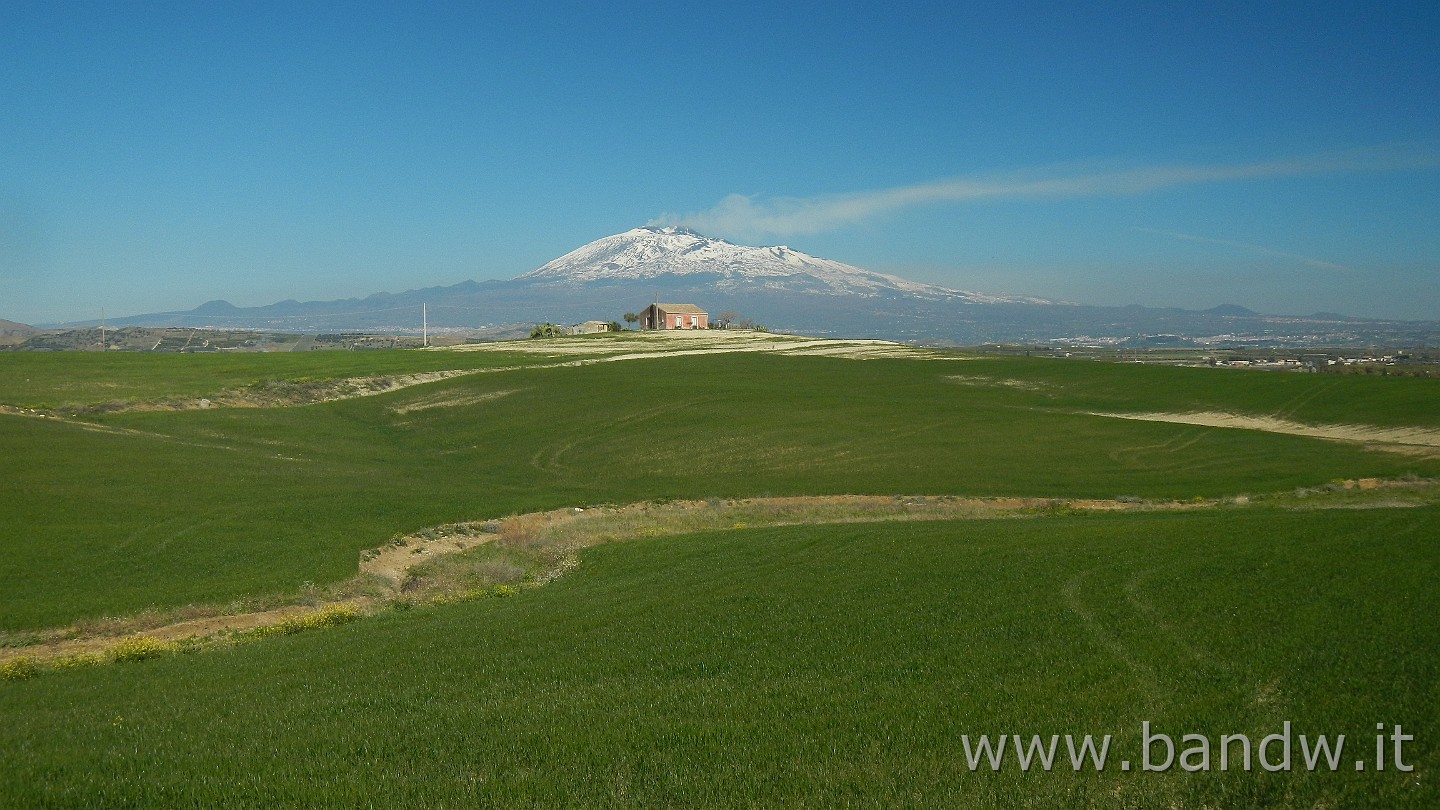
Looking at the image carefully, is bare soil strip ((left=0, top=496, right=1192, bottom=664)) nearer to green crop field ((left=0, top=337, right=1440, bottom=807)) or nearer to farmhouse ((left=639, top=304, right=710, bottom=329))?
green crop field ((left=0, top=337, right=1440, bottom=807))

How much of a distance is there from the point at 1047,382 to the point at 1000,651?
274 feet

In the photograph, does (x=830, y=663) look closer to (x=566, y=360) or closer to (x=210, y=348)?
(x=566, y=360)

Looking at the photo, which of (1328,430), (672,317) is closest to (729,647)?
(1328,430)

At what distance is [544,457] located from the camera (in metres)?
60.1

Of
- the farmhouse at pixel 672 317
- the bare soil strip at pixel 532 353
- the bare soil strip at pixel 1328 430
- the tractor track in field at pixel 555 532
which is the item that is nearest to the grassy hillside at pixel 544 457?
the tractor track in field at pixel 555 532

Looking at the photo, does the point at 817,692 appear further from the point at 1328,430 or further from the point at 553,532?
the point at 1328,430

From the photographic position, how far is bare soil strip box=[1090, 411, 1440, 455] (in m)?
56.5

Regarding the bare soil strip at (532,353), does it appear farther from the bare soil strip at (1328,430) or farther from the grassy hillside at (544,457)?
the bare soil strip at (1328,430)

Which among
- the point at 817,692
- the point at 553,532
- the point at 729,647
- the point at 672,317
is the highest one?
the point at 672,317

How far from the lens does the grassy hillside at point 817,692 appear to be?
10.3 meters

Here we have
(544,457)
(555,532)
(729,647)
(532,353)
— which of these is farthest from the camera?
(532,353)

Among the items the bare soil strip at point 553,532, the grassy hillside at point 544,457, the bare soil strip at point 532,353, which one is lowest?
the bare soil strip at point 553,532

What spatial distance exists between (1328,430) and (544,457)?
Result: 5455 centimetres

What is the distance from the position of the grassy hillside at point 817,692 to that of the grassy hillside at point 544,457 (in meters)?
11.6
